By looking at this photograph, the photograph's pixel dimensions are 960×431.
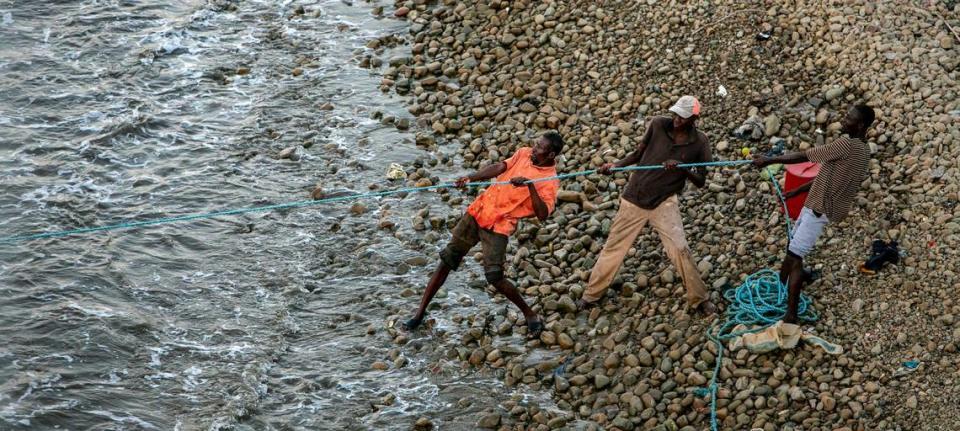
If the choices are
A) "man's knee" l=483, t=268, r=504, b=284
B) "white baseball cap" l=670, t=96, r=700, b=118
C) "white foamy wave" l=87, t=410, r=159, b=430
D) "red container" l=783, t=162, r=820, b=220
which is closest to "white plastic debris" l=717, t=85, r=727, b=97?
"red container" l=783, t=162, r=820, b=220

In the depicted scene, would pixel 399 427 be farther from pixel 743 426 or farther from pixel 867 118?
pixel 867 118

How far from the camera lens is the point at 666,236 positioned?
7.18 meters

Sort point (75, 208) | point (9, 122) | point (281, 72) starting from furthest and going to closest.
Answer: point (281, 72), point (9, 122), point (75, 208)

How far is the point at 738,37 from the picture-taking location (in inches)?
386

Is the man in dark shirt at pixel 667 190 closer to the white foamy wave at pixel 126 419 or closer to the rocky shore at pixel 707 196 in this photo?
the rocky shore at pixel 707 196

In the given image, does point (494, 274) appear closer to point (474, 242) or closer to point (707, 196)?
point (474, 242)

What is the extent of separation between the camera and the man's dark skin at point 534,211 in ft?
22.9

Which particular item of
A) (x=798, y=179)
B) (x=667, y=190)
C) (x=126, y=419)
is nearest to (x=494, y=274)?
(x=667, y=190)

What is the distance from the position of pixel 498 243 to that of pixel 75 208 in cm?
484

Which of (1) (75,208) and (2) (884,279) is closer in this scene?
(2) (884,279)

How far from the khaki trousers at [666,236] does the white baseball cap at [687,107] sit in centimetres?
68

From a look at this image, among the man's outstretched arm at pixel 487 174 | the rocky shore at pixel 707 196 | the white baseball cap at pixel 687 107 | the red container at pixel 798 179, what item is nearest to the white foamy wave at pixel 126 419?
the rocky shore at pixel 707 196

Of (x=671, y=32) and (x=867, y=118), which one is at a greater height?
(x=867, y=118)

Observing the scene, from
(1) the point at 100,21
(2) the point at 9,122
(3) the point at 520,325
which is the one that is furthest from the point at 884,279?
(1) the point at 100,21
